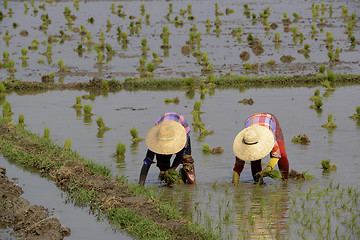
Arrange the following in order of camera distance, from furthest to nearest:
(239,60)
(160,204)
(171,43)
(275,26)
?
(275,26)
(171,43)
(239,60)
(160,204)

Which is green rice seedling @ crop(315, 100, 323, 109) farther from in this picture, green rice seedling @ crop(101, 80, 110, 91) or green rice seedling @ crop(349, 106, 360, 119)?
green rice seedling @ crop(101, 80, 110, 91)

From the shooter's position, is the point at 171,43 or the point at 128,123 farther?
the point at 171,43

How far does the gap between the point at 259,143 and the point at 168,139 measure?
0.96 metres

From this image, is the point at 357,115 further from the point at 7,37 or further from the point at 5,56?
the point at 7,37

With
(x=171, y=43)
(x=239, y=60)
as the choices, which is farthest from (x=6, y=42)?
(x=239, y=60)

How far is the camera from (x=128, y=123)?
13133 mm

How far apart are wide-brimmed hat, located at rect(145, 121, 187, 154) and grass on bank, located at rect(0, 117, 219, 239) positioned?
54cm

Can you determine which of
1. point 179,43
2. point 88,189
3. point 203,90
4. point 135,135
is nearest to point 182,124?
point 88,189

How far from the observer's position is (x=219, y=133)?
39.7ft

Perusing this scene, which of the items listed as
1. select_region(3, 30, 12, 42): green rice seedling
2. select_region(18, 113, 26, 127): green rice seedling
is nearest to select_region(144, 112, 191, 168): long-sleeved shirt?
select_region(18, 113, 26, 127): green rice seedling

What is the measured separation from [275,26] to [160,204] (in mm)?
22953

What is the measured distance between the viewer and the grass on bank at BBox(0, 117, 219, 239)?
6684 millimetres

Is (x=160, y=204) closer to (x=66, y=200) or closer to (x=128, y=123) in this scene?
(x=66, y=200)

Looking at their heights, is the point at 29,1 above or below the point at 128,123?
above
